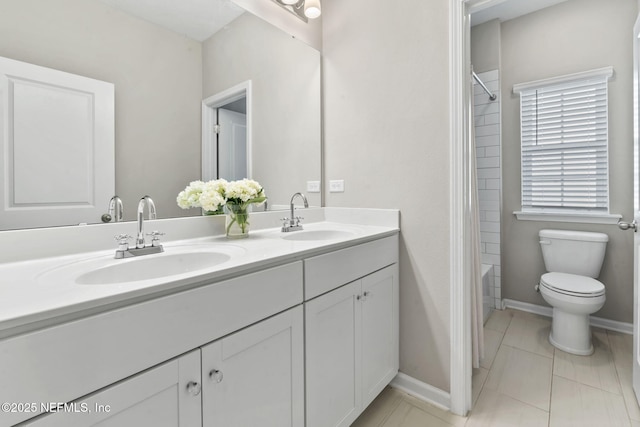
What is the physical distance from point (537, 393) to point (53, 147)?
7.99 feet

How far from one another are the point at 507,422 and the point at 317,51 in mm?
2295

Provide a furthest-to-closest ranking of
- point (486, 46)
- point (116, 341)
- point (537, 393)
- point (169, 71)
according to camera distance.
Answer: point (486, 46) → point (537, 393) → point (169, 71) → point (116, 341)

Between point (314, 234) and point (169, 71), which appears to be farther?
point (314, 234)

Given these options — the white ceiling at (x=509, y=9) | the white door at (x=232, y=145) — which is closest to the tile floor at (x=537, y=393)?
the white door at (x=232, y=145)

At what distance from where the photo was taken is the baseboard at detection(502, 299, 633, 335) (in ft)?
7.38

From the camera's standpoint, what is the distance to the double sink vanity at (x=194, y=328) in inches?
22.6

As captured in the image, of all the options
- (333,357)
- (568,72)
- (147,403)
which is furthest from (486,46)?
(147,403)

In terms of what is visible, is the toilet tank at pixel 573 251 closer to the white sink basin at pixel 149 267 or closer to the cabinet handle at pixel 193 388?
the white sink basin at pixel 149 267

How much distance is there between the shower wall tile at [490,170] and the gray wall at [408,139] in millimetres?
1425

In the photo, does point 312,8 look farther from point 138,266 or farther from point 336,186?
point 138,266

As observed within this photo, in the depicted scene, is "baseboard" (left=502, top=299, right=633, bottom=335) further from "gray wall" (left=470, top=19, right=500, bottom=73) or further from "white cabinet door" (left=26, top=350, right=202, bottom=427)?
"white cabinet door" (left=26, top=350, right=202, bottom=427)

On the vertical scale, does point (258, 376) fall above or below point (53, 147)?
below

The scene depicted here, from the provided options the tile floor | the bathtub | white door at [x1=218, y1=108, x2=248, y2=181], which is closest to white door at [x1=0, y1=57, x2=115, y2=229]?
white door at [x1=218, y1=108, x2=248, y2=181]

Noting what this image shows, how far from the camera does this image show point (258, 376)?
93cm
